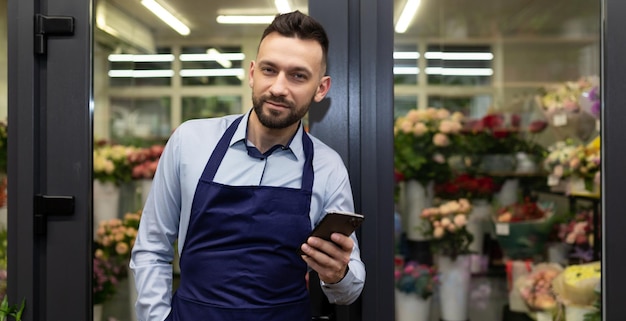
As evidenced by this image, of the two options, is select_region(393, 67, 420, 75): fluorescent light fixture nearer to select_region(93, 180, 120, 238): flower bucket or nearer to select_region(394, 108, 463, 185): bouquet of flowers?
select_region(394, 108, 463, 185): bouquet of flowers

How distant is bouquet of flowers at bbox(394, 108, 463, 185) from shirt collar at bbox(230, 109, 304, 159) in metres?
0.40

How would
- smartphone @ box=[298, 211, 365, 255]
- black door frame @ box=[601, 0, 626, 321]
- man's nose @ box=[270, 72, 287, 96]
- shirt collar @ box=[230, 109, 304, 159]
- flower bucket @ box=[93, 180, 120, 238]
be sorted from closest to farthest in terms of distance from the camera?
smartphone @ box=[298, 211, 365, 255], man's nose @ box=[270, 72, 287, 96], shirt collar @ box=[230, 109, 304, 159], black door frame @ box=[601, 0, 626, 321], flower bucket @ box=[93, 180, 120, 238]

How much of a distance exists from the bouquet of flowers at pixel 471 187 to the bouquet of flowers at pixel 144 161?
3.07ft

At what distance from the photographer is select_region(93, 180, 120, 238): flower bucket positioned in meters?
2.04

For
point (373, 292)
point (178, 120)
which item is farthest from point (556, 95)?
point (178, 120)

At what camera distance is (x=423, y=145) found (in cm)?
200

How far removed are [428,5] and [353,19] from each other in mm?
243

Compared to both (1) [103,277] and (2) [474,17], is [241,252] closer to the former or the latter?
(1) [103,277]

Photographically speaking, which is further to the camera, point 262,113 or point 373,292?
point 373,292

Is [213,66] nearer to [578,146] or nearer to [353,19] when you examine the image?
[353,19]

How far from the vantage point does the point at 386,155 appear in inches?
77.7

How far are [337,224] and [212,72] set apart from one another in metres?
0.78

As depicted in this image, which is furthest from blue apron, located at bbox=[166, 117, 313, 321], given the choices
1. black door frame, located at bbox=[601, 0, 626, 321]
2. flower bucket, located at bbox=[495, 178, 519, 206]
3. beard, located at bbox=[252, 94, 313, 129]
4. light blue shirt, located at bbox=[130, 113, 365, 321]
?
black door frame, located at bbox=[601, 0, 626, 321]

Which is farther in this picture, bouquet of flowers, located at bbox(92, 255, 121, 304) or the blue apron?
bouquet of flowers, located at bbox(92, 255, 121, 304)
